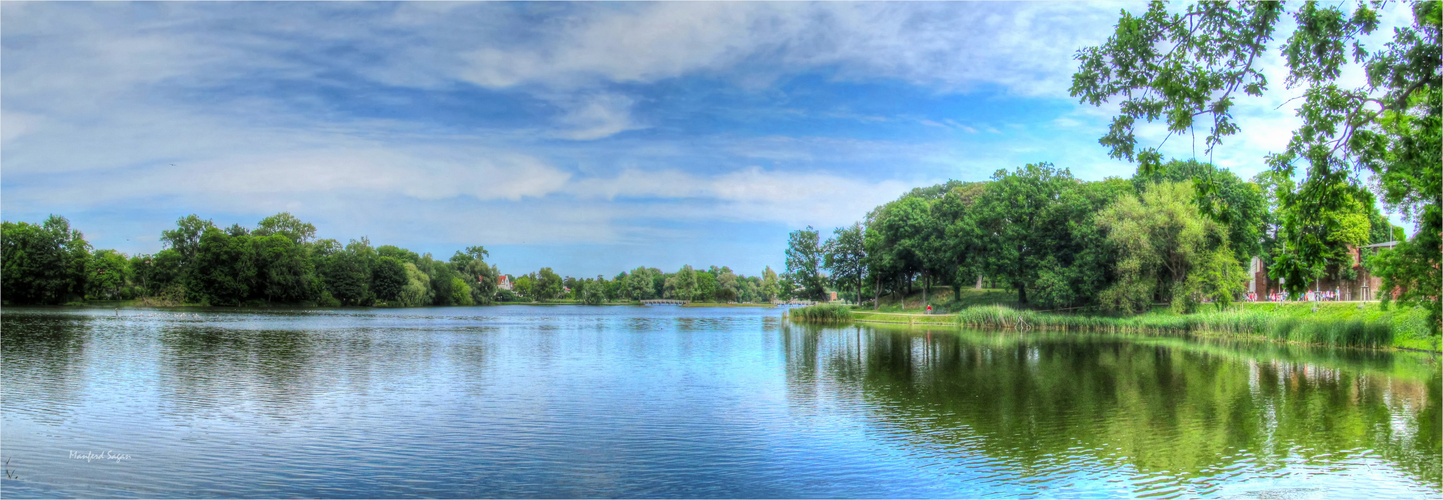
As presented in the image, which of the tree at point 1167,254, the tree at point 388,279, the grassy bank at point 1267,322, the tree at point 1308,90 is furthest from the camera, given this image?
the tree at point 388,279

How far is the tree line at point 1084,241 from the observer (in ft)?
135

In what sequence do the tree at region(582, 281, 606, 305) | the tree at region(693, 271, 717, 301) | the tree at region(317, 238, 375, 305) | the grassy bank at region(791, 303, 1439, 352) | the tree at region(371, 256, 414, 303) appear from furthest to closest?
the tree at region(693, 271, 717, 301), the tree at region(582, 281, 606, 305), the tree at region(371, 256, 414, 303), the tree at region(317, 238, 375, 305), the grassy bank at region(791, 303, 1439, 352)

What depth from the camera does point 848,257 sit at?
6669 centimetres

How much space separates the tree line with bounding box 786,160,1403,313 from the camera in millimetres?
41062

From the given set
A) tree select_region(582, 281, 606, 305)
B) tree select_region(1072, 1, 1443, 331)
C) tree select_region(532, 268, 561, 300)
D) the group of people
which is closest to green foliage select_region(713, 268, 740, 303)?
tree select_region(582, 281, 606, 305)

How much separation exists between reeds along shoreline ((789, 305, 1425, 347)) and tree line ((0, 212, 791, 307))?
1193 inches

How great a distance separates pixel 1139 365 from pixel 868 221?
53.0 metres

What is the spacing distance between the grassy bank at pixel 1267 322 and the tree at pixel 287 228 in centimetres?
8169

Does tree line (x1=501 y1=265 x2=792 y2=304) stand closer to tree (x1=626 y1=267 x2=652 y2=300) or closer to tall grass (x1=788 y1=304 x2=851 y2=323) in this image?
tree (x1=626 y1=267 x2=652 y2=300)

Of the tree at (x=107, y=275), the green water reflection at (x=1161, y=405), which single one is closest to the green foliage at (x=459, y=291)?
the tree at (x=107, y=275)

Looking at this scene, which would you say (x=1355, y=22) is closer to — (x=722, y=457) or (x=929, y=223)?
(x=722, y=457)

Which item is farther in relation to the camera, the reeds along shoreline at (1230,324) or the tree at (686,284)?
the tree at (686,284)

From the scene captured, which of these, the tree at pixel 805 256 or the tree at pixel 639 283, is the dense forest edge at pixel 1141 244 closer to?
the tree at pixel 805 256

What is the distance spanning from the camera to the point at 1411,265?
52.0 ft
